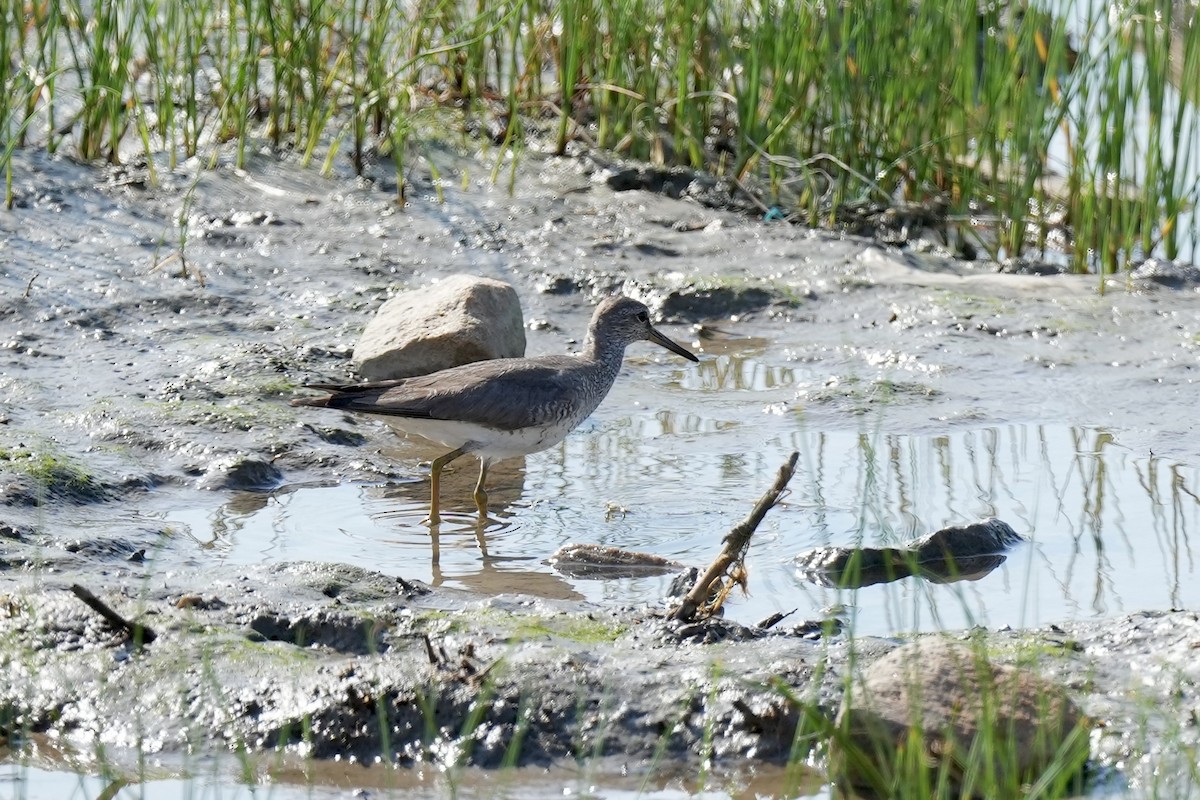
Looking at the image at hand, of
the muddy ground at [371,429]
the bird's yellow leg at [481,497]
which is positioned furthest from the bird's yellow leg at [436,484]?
the muddy ground at [371,429]

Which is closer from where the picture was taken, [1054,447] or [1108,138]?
[1054,447]

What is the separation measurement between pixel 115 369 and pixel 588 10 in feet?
11.2

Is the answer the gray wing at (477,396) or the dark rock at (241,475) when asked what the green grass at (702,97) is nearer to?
the gray wing at (477,396)

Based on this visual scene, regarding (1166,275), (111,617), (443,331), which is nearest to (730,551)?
(111,617)

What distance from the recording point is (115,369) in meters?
6.51

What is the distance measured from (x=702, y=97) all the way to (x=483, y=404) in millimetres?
3788

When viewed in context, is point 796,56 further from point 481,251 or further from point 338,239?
point 338,239

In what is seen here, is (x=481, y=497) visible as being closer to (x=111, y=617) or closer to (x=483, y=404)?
(x=483, y=404)

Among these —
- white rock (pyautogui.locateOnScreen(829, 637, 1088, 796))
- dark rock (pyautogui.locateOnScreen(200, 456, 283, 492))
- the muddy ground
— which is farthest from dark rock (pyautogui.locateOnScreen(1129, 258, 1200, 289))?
white rock (pyautogui.locateOnScreen(829, 637, 1088, 796))

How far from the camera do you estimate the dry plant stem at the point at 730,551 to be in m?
4.14

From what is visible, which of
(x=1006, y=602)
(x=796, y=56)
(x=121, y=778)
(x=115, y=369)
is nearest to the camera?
(x=121, y=778)

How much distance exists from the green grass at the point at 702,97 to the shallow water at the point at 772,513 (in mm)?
2063

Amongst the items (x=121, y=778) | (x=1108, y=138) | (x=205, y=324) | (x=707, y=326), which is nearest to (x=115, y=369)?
(x=205, y=324)

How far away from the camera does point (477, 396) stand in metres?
5.68
